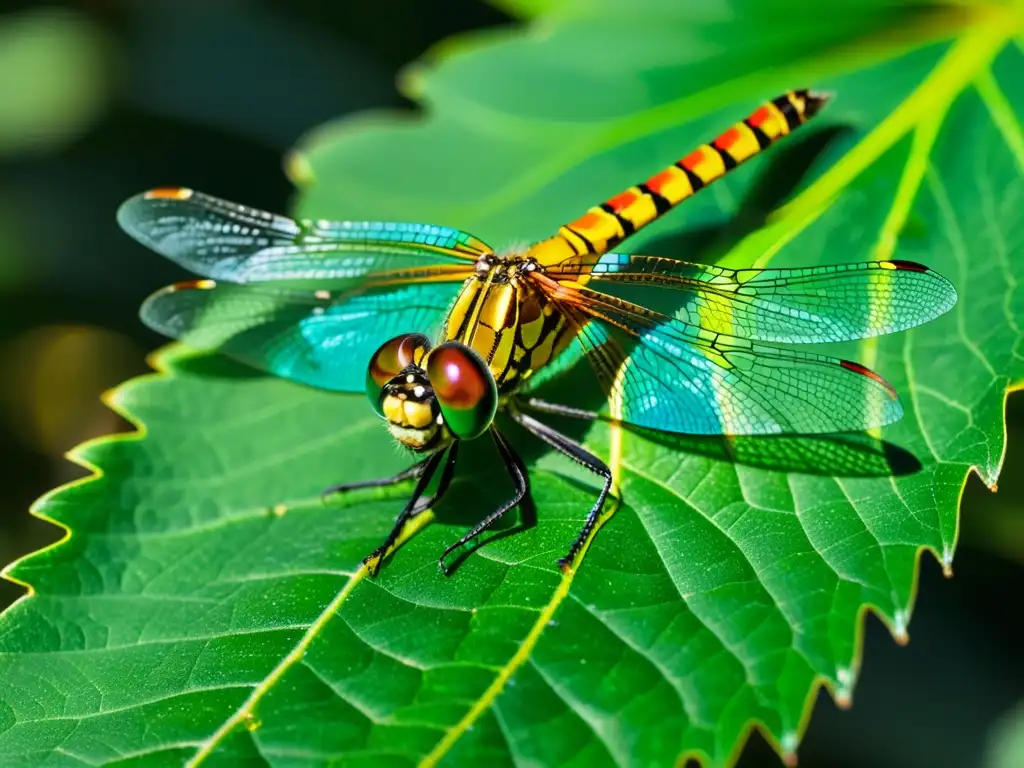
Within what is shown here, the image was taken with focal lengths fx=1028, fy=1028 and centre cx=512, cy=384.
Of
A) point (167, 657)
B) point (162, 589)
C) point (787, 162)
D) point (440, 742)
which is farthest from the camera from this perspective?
point (787, 162)

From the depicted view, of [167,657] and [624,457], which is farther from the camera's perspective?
[624,457]

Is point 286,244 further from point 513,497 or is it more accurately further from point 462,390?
point 513,497

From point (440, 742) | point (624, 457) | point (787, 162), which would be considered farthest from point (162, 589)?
point (787, 162)

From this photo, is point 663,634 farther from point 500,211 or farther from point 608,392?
point 500,211

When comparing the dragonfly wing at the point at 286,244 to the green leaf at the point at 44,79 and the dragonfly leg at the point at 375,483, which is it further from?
the green leaf at the point at 44,79

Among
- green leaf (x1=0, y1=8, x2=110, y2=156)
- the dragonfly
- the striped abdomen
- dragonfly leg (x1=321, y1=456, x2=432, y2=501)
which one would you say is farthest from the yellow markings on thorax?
green leaf (x1=0, y1=8, x2=110, y2=156)

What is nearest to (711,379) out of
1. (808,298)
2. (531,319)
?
(808,298)

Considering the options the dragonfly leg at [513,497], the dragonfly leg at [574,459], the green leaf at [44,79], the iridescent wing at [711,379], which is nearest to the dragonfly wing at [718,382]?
the iridescent wing at [711,379]
